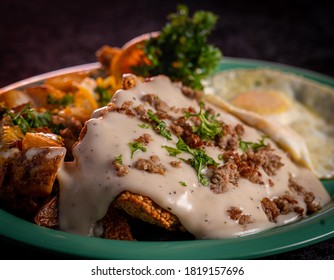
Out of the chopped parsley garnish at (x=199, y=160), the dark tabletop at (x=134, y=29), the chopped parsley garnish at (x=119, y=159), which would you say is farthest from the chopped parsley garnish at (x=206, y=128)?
the dark tabletop at (x=134, y=29)

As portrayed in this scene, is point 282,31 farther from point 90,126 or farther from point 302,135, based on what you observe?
point 90,126

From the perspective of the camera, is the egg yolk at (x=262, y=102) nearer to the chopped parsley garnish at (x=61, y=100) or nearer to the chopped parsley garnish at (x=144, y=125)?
the chopped parsley garnish at (x=61, y=100)

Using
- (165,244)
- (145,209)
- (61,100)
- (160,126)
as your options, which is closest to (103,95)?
(61,100)

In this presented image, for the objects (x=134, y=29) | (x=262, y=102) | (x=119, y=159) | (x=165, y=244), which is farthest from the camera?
(x=134, y=29)

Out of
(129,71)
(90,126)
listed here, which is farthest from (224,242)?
(129,71)

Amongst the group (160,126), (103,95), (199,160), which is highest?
(160,126)

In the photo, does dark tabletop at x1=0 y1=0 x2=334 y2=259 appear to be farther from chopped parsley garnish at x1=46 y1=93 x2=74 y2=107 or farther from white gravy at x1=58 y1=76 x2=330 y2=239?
white gravy at x1=58 y1=76 x2=330 y2=239

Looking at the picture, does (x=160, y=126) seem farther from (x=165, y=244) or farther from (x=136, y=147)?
(x=165, y=244)
